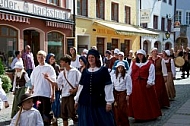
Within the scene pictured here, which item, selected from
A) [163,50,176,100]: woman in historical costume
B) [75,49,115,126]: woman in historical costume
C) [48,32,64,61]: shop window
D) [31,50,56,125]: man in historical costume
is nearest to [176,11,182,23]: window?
[48,32,64,61]: shop window

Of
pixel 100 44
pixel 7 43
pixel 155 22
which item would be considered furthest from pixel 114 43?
pixel 7 43

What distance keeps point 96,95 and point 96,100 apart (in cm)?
8

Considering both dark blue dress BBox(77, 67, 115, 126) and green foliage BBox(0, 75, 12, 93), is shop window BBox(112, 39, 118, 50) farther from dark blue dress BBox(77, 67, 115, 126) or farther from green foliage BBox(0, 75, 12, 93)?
dark blue dress BBox(77, 67, 115, 126)

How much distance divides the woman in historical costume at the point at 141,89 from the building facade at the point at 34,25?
7.62 meters

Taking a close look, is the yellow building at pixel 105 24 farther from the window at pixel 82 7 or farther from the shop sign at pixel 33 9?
the shop sign at pixel 33 9

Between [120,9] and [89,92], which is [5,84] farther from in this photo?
[120,9]

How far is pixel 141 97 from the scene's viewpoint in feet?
25.0

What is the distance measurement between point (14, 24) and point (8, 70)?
2.14 metres

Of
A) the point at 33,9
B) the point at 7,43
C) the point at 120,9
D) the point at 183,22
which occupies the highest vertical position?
the point at 183,22

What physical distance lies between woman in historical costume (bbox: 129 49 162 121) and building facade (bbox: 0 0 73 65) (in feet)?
25.0

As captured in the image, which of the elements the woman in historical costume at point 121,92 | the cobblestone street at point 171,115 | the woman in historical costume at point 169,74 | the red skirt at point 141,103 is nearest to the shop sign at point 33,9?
the cobblestone street at point 171,115

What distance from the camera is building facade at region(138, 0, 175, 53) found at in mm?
28453

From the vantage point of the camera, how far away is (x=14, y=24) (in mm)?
14609

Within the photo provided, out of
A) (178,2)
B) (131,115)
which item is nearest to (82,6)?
(131,115)
